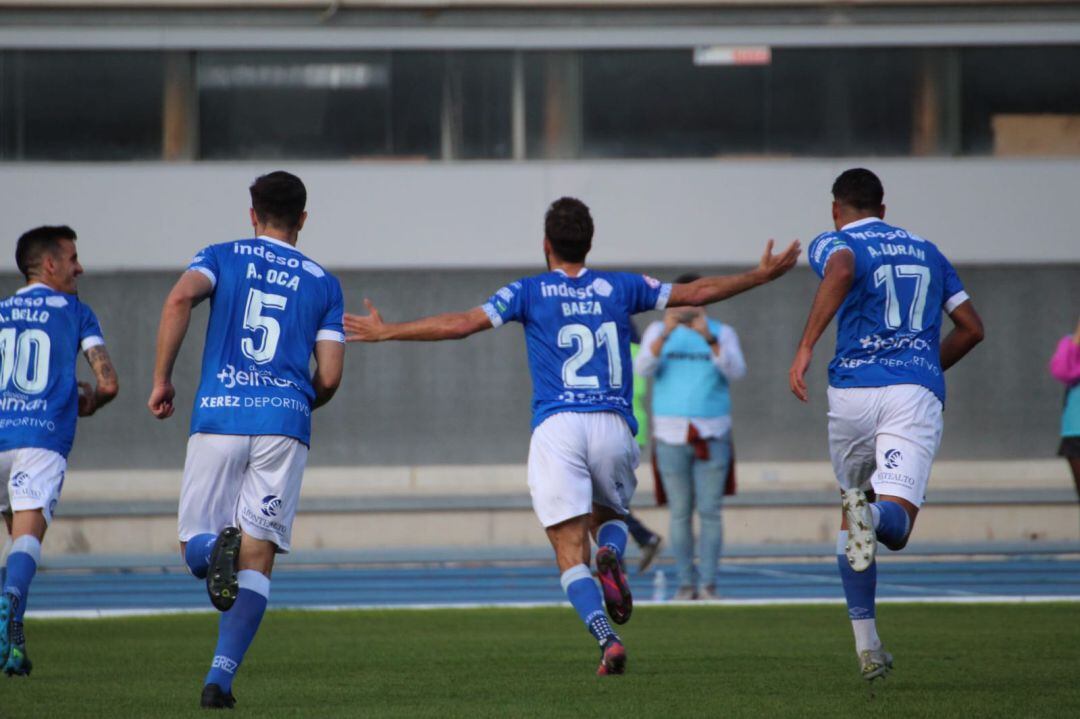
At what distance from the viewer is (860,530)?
22.1ft

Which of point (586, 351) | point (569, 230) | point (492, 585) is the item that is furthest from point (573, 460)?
point (492, 585)

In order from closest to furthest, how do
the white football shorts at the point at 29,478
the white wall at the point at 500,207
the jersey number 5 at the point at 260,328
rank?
the jersey number 5 at the point at 260,328 < the white football shorts at the point at 29,478 < the white wall at the point at 500,207

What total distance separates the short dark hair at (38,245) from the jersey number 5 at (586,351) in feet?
8.80

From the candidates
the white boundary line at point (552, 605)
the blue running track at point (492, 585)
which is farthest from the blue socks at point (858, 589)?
the blue running track at point (492, 585)

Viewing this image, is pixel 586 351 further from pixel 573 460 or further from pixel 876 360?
pixel 876 360

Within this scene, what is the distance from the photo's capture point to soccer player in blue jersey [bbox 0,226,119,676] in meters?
8.35

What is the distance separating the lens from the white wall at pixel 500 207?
19016mm

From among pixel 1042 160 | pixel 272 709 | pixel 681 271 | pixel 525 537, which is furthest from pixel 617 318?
pixel 1042 160

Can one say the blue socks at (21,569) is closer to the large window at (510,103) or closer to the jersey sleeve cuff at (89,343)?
the jersey sleeve cuff at (89,343)

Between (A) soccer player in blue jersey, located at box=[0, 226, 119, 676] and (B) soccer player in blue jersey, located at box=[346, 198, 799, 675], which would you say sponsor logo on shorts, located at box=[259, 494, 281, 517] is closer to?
(B) soccer player in blue jersey, located at box=[346, 198, 799, 675]

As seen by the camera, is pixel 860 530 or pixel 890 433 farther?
pixel 890 433

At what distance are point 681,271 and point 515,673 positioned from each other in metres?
11.4

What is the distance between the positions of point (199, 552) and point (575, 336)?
6.89ft

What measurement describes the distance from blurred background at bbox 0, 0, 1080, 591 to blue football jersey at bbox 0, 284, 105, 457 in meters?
10.4
